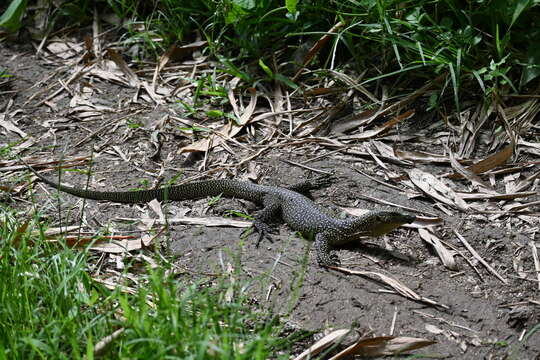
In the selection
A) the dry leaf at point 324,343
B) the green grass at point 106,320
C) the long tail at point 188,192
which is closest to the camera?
the green grass at point 106,320

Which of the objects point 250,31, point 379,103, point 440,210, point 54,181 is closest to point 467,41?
point 379,103

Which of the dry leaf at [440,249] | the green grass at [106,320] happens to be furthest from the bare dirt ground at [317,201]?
the green grass at [106,320]

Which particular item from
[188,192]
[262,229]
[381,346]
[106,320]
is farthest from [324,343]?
[188,192]

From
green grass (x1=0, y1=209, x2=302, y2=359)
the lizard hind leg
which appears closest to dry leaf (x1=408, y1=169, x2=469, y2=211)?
the lizard hind leg

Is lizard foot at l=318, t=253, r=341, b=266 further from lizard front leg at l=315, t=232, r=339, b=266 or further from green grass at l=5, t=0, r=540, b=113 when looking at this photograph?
green grass at l=5, t=0, r=540, b=113

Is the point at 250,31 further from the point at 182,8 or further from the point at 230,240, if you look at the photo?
the point at 230,240

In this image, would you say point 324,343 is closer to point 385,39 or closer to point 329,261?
point 329,261

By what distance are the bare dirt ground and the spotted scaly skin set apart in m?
0.11

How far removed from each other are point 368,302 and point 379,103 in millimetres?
2916

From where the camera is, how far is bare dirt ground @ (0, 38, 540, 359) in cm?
480

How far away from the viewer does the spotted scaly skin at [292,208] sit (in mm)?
5672

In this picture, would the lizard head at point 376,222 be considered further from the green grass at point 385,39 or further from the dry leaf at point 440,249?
the green grass at point 385,39

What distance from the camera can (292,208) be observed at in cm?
621

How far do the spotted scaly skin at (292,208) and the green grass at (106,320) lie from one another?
4.28 ft
